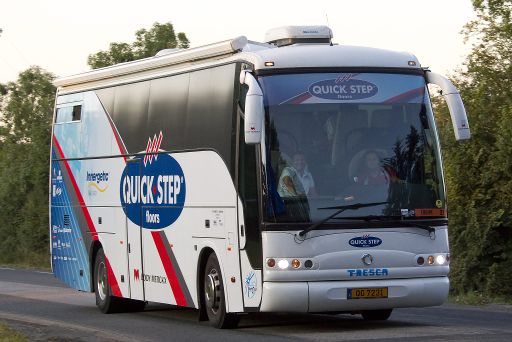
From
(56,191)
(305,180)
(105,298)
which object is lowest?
(105,298)

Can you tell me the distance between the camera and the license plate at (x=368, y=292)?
1573cm

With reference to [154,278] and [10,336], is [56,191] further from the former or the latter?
[10,336]

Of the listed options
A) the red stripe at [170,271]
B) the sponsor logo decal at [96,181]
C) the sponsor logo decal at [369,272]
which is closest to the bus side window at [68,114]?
the sponsor logo decal at [96,181]

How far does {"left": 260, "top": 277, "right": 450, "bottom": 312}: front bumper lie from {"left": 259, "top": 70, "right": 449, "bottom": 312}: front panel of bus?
0.04 feet

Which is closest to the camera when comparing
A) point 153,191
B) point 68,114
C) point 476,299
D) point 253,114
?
point 253,114

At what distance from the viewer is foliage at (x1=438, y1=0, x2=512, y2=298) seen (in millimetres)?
24234

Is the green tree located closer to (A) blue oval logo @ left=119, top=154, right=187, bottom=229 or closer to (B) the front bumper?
(A) blue oval logo @ left=119, top=154, right=187, bottom=229

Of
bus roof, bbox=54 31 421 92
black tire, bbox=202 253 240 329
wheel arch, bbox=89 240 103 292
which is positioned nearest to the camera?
bus roof, bbox=54 31 421 92

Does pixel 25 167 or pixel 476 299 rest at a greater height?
pixel 25 167

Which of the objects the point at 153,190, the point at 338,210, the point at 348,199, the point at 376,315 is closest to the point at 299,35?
the point at 348,199

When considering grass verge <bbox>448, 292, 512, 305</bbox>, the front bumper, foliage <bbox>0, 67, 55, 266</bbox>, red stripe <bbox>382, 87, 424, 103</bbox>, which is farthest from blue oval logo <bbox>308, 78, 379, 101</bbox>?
foliage <bbox>0, 67, 55, 266</bbox>

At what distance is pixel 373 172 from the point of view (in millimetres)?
16016

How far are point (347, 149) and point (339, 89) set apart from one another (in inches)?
30.7

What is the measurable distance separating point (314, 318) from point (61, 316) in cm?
449
